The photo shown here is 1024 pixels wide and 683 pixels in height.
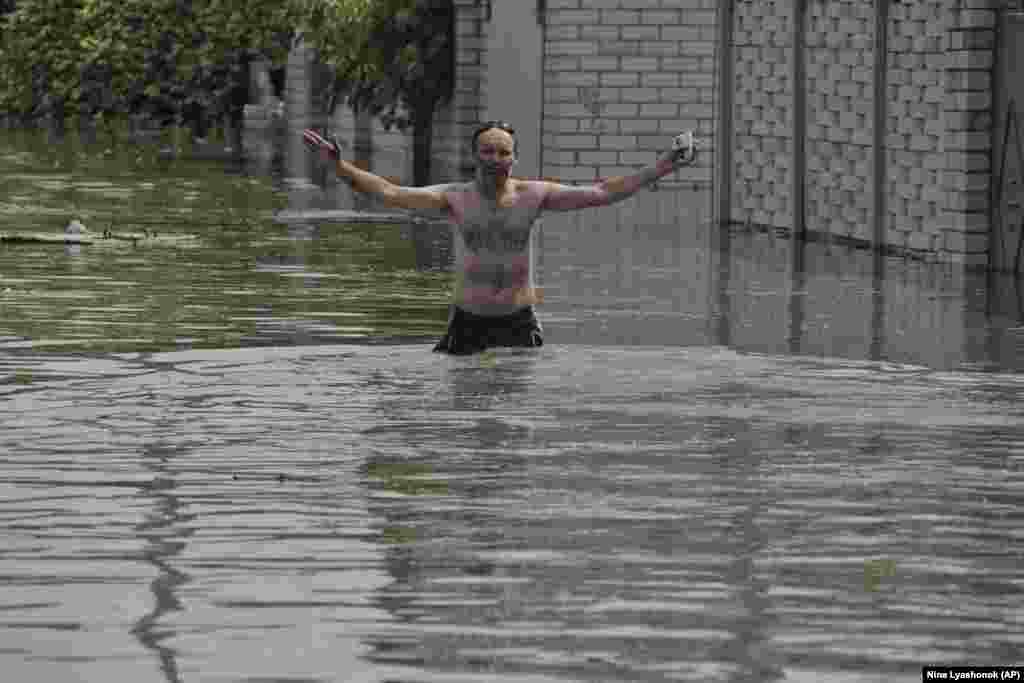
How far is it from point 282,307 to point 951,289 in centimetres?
499

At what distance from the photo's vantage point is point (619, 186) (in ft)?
53.2

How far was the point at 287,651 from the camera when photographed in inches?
319

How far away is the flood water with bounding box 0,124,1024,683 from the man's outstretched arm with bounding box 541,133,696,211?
793mm

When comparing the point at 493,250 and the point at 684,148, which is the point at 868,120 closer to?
the point at 493,250

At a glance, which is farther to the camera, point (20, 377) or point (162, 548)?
point (20, 377)

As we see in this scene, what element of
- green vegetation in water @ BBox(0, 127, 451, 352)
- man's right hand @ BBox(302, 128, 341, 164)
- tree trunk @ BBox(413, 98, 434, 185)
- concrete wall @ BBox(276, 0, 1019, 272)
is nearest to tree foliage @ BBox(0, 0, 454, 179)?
tree trunk @ BBox(413, 98, 434, 185)

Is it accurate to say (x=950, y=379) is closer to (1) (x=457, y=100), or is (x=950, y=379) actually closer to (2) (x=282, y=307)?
(2) (x=282, y=307)

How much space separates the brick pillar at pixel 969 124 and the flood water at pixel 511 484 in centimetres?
236

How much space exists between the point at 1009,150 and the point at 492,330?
885 cm

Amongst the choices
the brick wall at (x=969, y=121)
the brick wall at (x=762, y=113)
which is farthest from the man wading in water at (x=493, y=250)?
the brick wall at (x=762, y=113)

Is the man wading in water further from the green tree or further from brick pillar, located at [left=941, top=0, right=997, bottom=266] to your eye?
the green tree

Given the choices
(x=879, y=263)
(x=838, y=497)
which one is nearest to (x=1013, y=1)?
(x=879, y=263)

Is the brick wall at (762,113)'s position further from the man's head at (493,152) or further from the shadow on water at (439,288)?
the man's head at (493,152)

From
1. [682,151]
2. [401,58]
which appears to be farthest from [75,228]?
[401,58]
